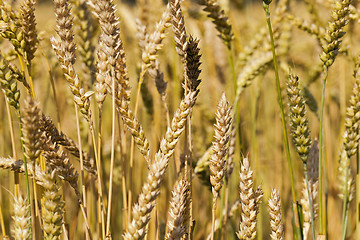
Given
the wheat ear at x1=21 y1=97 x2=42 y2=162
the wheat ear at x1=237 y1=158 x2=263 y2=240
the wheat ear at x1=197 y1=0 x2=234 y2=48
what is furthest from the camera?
the wheat ear at x1=197 y1=0 x2=234 y2=48

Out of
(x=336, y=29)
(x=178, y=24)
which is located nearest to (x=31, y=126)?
(x=178, y=24)

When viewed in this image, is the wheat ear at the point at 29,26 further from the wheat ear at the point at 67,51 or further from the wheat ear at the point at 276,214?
the wheat ear at the point at 276,214

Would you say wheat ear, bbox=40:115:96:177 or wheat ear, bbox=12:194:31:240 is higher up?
wheat ear, bbox=40:115:96:177

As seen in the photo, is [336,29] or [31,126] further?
[336,29]

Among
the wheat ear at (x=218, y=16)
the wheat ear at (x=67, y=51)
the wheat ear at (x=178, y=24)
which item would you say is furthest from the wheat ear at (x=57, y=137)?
the wheat ear at (x=218, y=16)

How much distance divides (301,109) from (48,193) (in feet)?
1.28

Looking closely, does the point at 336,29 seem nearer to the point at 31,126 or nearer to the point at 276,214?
the point at 276,214

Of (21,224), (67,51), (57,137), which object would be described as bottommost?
(21,224)

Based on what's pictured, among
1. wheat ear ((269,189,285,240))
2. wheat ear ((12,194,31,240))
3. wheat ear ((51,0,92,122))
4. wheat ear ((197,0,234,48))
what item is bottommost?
wheat ear ((12,194,31,240))

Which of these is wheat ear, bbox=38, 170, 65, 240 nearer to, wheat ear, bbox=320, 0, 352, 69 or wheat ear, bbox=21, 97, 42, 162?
wheat ear, bbox=21, 97, 42, 162

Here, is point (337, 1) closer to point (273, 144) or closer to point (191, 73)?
point (191, 73)

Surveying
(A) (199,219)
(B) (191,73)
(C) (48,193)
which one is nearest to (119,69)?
(B) (191,73)

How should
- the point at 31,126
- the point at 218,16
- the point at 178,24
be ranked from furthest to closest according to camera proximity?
the point at 218,16, the point at 178,24, the point at 31,126

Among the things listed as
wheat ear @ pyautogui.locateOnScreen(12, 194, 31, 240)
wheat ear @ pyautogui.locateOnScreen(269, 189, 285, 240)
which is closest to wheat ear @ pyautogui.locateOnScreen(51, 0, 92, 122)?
wheat ear @ pyautogui.locateOnScreen(12, 194, 31, 240)
